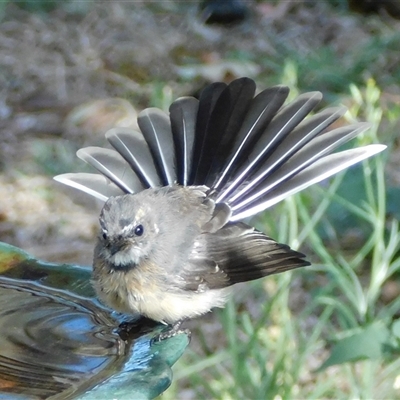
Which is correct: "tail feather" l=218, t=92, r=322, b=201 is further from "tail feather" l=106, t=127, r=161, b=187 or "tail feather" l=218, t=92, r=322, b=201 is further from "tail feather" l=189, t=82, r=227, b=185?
"tail feather" l=106, t=127, r=161, b=187

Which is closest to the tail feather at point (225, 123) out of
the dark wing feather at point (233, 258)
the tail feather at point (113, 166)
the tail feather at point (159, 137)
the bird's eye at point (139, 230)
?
the tail feather at point (159, 137)

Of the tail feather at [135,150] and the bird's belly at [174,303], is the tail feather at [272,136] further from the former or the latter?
the bird's belly at [174,303]

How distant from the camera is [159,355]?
2.34 metres

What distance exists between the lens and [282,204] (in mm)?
4098

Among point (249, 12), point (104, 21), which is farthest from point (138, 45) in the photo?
point (249, 12)

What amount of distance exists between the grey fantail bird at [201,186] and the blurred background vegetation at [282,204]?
0.54ft

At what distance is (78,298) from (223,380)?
0.94m

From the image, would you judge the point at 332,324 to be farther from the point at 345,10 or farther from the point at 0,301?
the point at 345,10

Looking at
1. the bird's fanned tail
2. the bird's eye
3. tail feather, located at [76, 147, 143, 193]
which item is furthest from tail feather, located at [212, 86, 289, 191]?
the bird's eye

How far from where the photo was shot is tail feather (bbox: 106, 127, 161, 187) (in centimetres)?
398

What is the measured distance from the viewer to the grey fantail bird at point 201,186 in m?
3.36

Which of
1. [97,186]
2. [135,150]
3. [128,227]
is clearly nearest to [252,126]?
[135,150]

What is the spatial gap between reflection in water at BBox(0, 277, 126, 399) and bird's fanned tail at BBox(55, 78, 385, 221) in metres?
0.86

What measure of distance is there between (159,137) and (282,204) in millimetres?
673
